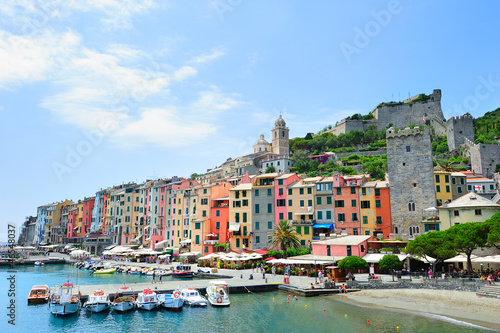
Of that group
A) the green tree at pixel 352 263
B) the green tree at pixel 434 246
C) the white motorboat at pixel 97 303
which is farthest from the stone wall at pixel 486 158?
the white motorboat at pixel 97 303

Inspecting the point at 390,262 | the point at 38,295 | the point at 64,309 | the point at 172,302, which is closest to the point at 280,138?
the point at 390,262

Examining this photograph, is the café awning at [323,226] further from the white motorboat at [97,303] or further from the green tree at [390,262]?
the white motorboat at [97,303]

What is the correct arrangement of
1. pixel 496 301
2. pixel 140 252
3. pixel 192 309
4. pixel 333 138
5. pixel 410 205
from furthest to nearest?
pixel 333 138
pixel 140 252
pixel 410 205
pixel 192 309
pixel 496 301

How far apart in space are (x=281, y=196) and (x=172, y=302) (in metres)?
31.6

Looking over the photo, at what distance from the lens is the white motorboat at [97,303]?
110 ft

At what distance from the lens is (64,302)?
108 feet

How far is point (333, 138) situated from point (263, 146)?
2684 cm

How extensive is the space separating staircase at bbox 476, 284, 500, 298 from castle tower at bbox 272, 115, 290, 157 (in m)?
108

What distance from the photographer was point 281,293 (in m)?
40.3

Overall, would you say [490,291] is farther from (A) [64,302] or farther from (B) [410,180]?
(A) [64,302]

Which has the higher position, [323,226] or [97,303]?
[323,226]

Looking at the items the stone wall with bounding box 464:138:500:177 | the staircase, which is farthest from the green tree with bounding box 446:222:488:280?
the stone wall with bounding box 464:138:500:177

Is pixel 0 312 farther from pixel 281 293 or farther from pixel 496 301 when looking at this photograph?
pixel 496 301

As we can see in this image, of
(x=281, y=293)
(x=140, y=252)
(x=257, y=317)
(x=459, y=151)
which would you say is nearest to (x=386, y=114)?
(x=459, y=151)
